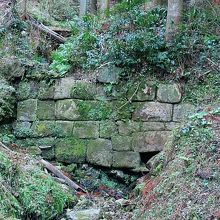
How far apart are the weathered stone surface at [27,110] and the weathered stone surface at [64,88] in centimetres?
45

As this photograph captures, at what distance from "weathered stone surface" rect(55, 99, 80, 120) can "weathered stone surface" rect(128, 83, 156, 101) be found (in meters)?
1.01

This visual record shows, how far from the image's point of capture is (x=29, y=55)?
8266mm

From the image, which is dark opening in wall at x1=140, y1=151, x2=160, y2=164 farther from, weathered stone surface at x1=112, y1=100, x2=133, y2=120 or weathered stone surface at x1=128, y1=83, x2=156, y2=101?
weathered stone surface at x1=128, y1=83, x2=156, y2=101

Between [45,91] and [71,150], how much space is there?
3.95 ft

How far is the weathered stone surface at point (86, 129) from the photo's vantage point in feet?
23.8

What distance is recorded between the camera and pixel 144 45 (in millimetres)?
7168

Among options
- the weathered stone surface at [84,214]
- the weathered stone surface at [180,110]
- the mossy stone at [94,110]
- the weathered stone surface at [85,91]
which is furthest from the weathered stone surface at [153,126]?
the weathered stone surface at [84,214]

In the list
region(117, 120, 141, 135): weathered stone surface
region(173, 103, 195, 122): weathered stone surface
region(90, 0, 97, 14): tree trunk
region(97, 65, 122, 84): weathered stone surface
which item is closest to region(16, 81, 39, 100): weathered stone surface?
region(97, 65, 122, 84): weathered stone surface

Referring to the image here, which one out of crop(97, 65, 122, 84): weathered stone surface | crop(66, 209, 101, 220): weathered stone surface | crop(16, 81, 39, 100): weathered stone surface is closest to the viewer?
crop(66, 209, 101, 220): weathered stone surface

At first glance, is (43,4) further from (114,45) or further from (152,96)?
(152,96)

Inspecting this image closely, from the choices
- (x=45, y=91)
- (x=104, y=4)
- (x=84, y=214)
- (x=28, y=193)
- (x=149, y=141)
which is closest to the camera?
(x=28, y=193)

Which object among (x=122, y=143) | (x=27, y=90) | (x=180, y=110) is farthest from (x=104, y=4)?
(x=122, y=143)

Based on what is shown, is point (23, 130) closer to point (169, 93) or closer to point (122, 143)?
point (122, 143)

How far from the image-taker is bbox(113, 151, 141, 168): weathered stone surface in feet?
23.3
